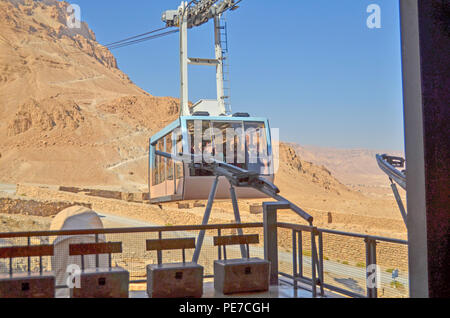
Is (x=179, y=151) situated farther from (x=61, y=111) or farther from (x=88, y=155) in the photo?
(x=61, y=111)

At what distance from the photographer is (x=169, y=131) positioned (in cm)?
1448

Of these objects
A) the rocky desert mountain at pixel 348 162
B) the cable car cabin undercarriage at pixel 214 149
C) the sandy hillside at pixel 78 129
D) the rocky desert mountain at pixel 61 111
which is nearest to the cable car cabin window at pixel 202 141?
the cable car cabin undercarriage at pixel 214 149

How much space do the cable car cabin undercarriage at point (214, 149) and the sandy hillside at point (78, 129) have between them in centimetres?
3437

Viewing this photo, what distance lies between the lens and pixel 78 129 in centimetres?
8750

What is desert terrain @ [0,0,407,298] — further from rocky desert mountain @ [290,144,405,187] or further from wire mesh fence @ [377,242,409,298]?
rocky desert mountain @ [290,144,405,187]

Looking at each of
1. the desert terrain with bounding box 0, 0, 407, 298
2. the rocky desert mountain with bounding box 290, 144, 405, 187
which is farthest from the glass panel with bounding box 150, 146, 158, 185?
the rocky desert mountain with bounding box 290, 144, 405, 187

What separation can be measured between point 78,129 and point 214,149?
7789cm

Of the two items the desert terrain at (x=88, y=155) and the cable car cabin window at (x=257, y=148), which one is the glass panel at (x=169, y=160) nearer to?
the cable car cabin window at (x=257, y=148)

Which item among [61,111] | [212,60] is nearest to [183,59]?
[212,60]

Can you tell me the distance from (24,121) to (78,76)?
1432 inches

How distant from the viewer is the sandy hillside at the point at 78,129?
72.4 m

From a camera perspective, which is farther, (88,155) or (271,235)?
(88,155)

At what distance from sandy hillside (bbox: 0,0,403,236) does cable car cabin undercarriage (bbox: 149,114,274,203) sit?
34.4m
